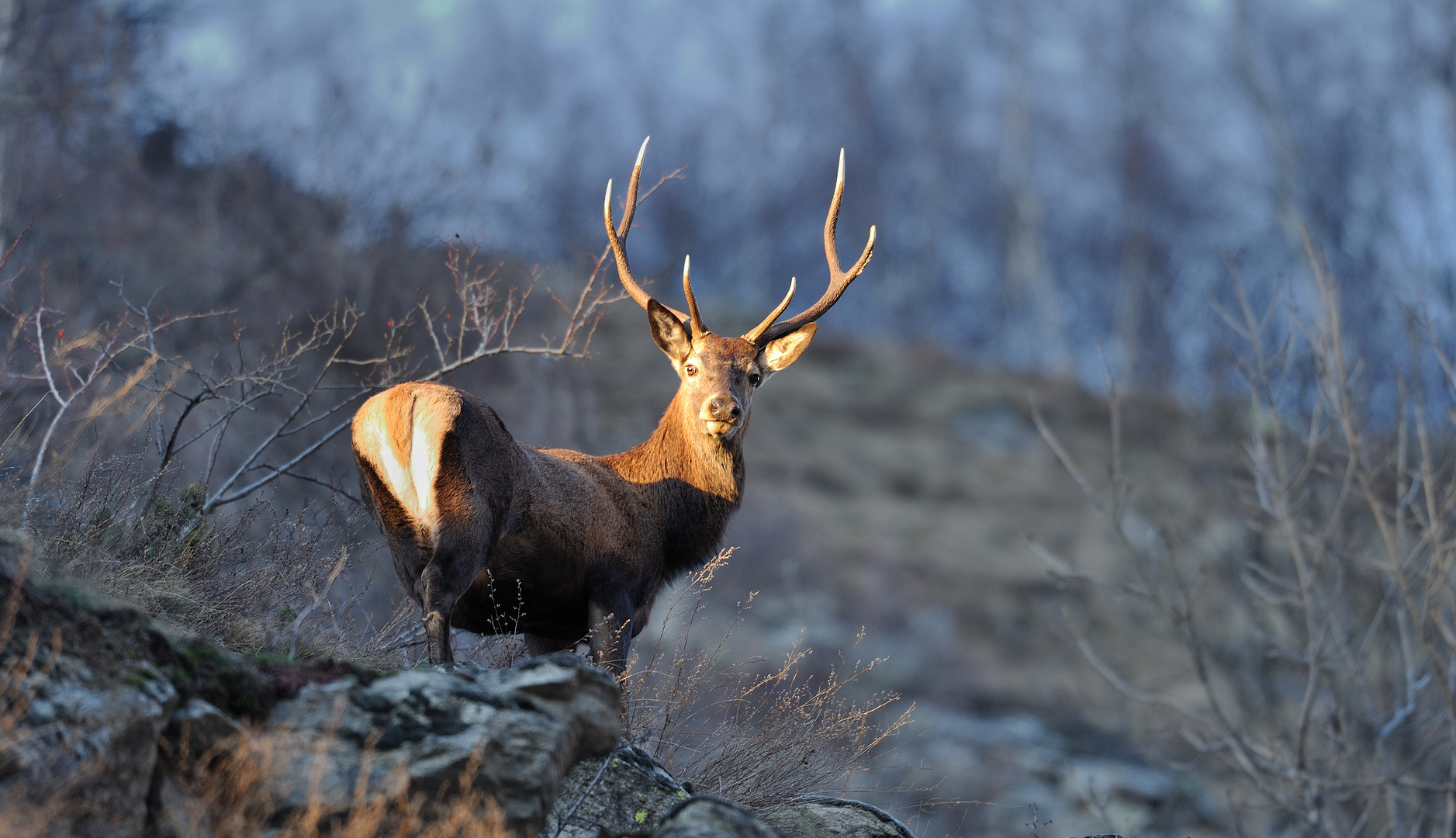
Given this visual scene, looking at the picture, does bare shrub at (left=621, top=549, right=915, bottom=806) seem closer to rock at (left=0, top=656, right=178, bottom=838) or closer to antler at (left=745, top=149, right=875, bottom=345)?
antler at (left=745, top=149, right=875, bottom=345)

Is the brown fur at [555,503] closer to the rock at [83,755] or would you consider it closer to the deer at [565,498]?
the deer at [565,498]

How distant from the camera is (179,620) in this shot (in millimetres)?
5008

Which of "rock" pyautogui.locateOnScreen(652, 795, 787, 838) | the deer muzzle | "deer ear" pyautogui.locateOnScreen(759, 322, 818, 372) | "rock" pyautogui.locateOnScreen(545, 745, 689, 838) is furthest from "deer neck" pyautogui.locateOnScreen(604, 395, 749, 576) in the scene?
"rock" pyautogui.locateOnScreen(652, 795, 787, 838)

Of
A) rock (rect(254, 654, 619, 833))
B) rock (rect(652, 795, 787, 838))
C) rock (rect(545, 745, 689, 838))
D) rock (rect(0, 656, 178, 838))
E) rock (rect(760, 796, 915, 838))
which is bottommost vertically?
rock (rect(760, 796, 915, 838))

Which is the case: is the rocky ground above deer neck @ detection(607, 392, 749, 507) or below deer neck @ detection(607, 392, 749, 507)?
above

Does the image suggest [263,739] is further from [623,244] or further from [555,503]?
[623,244]

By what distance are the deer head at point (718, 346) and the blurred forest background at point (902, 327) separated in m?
0.45

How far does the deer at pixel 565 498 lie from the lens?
5.16 m

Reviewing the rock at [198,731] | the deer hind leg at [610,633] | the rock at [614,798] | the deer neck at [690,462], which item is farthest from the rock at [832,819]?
the rock at [198,731]

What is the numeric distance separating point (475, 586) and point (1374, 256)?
1789 cm

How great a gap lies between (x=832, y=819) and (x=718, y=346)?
8.87ft

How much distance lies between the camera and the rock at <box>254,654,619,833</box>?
3.72 m

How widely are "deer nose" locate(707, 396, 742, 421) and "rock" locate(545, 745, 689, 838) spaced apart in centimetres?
202

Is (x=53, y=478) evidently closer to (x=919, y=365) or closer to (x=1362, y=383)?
(x=1362, y=383)
